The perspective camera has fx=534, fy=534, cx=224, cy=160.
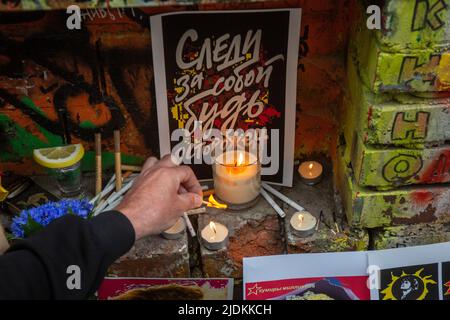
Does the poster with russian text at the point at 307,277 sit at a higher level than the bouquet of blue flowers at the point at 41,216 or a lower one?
lower

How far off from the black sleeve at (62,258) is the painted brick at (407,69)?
1.64 ft

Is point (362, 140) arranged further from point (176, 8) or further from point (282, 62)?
point (176, 8)

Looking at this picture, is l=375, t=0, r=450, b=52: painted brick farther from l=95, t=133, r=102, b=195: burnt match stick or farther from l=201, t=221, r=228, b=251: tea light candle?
l=95, t=133, r=102, b=195: burnt match stick

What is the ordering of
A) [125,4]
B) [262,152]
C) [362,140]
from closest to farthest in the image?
[125,4] < [362,140] < [262,152]

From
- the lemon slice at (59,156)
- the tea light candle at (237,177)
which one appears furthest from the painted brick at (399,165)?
the lemon slice at (59,156)

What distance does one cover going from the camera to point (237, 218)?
1.18 m

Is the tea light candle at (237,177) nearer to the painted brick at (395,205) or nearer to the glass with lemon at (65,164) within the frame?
the painted brick at (395,205)

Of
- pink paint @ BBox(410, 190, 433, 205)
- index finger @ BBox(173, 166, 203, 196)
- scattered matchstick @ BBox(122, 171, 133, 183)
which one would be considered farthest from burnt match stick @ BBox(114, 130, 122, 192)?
pink paint @ BBox(410, 190, 433, 205)

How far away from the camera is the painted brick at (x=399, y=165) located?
1007 millimetres

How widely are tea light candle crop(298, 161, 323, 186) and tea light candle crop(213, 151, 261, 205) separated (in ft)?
0.40

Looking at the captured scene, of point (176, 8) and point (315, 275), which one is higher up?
point (176, 8)

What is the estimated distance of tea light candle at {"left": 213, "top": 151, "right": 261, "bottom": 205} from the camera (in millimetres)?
1152
